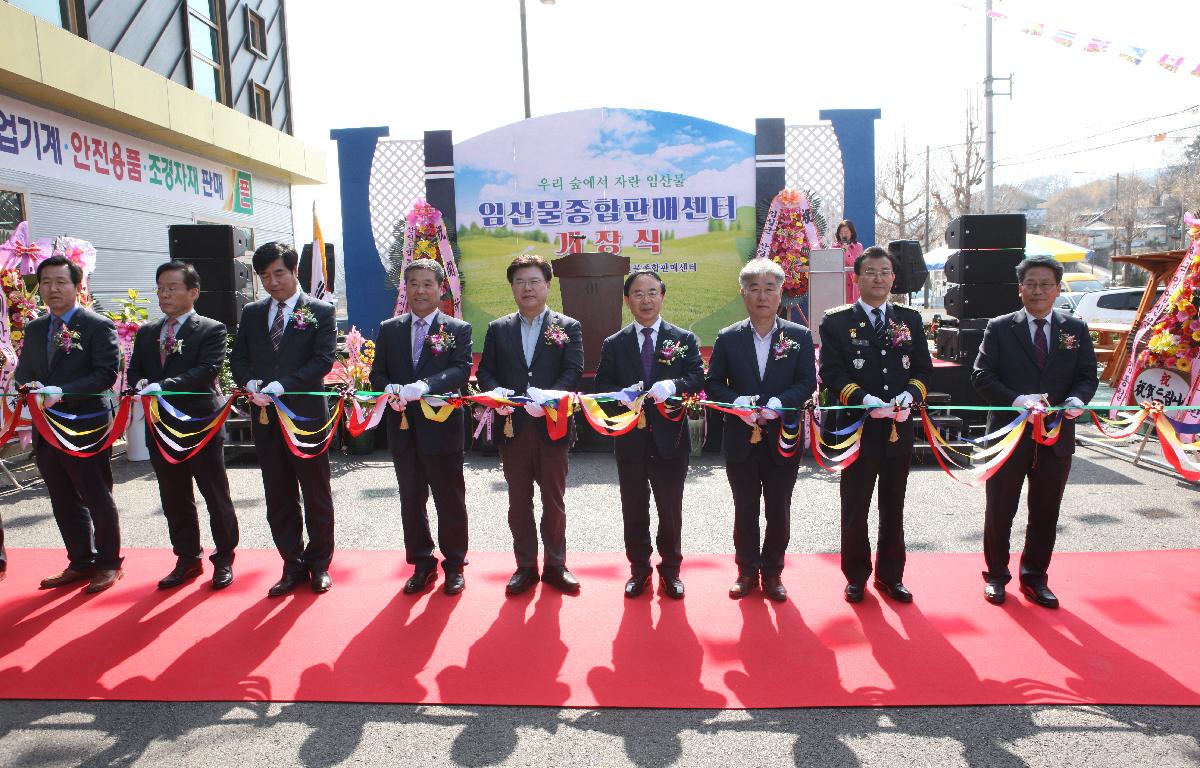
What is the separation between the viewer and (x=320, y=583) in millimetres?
3678

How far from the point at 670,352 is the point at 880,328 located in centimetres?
91

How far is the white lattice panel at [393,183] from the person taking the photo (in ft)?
32.1

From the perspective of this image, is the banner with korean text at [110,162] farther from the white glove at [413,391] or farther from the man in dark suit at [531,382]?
the man in dark suit at [531,382]

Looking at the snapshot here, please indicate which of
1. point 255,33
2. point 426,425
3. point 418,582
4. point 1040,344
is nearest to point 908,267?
point 1040,344

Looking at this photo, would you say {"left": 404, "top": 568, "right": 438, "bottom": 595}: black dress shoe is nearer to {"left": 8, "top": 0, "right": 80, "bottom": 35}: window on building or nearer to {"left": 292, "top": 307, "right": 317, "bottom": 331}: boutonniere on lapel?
{"left": 292, "top": 307, "right": 317, "bottom": 331}: boutonniere on lapel

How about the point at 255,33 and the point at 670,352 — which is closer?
the point at 670,352

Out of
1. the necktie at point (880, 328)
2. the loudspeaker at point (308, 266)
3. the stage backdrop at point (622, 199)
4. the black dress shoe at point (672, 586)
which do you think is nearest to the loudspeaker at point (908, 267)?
the stage backdrop at point (622, 199)

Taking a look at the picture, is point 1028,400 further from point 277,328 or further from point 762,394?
point 277,328

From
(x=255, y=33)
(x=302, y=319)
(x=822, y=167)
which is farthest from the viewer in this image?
(x=255, y=33)

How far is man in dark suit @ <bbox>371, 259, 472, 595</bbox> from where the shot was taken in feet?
11.6

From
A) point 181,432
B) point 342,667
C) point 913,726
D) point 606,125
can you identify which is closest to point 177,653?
point 342,667

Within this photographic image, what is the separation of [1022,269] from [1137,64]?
311 inches

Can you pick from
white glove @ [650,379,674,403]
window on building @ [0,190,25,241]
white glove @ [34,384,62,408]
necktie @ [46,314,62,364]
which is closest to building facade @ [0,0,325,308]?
window on building @ [0,190,25,241]

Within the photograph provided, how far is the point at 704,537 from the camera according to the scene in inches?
179
